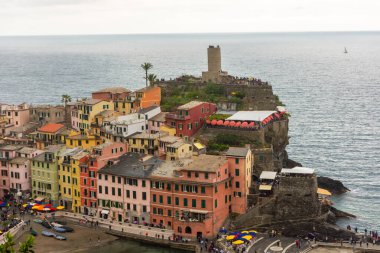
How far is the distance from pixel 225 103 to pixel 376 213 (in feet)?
142

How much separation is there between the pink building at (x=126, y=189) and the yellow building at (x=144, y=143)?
7.09 m

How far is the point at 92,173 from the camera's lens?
320 ft

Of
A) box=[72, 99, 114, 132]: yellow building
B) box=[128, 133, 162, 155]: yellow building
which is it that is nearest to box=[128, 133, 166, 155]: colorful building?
box=[128, 133, 162, 155]: yellow building

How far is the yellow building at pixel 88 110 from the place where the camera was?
121m

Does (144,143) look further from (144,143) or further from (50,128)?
(50,128)

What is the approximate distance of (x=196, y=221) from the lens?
8838 cm

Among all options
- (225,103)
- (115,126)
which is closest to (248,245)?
(115,126)

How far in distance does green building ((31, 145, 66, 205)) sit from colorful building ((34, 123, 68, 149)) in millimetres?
10974

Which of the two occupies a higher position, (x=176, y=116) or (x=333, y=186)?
(x=176, y=116)

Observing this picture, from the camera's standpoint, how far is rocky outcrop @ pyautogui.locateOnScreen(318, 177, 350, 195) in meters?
115

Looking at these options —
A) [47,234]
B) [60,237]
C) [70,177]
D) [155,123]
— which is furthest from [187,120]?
[47,234]

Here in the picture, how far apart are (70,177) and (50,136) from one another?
18.6 metres

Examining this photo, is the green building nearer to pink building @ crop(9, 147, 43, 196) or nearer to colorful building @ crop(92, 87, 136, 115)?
pink building @ crop(9, 147, 43, 196)

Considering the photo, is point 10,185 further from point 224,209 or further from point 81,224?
point 224,209
